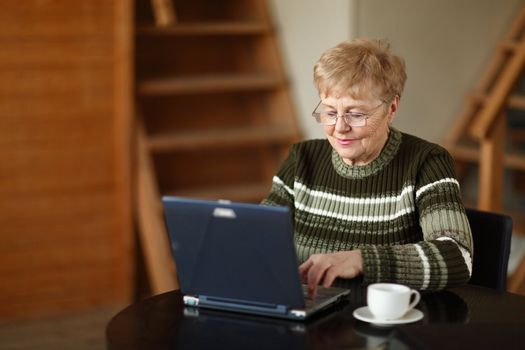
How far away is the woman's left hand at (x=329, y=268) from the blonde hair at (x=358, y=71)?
435mm

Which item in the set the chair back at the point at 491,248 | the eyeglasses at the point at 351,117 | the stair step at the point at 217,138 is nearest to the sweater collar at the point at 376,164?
the eyeglasses at the point at 351,117

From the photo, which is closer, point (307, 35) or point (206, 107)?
point (307, 35)

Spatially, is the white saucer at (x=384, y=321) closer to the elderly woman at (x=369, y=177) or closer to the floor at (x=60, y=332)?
the elderly woman at (x=369, y=177)

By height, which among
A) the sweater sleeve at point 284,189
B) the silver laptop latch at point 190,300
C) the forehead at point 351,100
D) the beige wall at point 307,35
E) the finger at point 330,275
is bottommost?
the silver laptop latch at point 190,300

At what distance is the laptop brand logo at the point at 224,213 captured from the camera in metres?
1.70

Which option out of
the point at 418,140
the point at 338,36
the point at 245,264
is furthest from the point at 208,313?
the point at 338,36

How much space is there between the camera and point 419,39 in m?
4.15

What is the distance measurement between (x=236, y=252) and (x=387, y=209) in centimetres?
59

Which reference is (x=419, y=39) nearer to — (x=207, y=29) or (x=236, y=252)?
(x=207, y=29)

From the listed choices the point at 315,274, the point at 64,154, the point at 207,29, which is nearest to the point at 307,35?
the point at 207,29

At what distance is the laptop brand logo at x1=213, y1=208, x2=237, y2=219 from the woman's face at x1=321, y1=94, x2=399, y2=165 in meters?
0.56

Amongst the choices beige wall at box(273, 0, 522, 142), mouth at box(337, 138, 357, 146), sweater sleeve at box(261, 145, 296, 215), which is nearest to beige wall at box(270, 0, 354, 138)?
beige wall at box(273, 0, 522, 142)

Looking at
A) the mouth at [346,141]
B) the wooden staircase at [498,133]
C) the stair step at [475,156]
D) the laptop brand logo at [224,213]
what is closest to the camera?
the laptop brand logo at [224,213]

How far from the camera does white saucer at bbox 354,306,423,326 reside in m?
1.73
